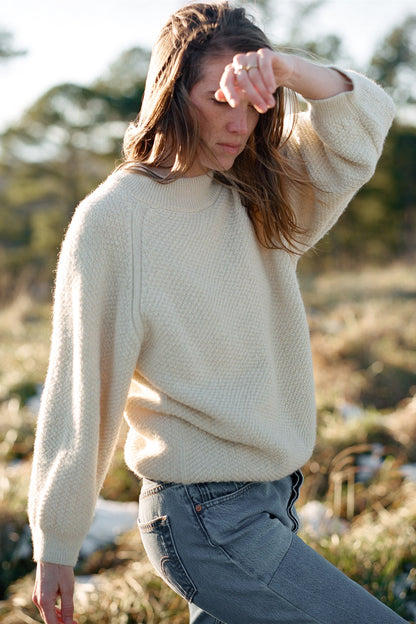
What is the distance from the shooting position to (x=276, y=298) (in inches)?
67.9

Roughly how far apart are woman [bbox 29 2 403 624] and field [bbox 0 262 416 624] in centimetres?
109

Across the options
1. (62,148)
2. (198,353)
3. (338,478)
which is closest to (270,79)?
(198,353)

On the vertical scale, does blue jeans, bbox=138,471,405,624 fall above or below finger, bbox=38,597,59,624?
above

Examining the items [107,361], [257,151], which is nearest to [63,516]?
[107,361]

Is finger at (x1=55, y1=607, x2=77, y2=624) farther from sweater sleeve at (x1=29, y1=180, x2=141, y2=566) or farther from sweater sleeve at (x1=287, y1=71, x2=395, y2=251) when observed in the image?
sweater sleeve at (x1=287, y1=71, x2=395, y2=251)

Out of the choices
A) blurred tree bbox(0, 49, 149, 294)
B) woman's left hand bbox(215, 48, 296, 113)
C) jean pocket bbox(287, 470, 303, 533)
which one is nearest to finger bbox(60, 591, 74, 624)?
jean pocket bbox(287, 470, 303, 533)

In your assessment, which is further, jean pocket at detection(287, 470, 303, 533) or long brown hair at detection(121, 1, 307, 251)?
jean pocket at detection(287, 470, 303, 533)

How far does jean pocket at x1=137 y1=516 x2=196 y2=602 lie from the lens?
4.76 feet

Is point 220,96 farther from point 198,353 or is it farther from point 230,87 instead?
point 198,353

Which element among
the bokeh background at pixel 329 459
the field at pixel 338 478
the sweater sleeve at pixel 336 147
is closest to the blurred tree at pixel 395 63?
the bokeh background at pixel 329 459

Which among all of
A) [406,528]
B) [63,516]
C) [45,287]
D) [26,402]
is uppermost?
[63,516]

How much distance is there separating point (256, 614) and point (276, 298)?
0.76 m

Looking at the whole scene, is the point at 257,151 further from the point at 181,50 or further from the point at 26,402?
the point at 26,402

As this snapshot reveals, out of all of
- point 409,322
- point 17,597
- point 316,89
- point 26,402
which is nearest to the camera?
point 316,89
